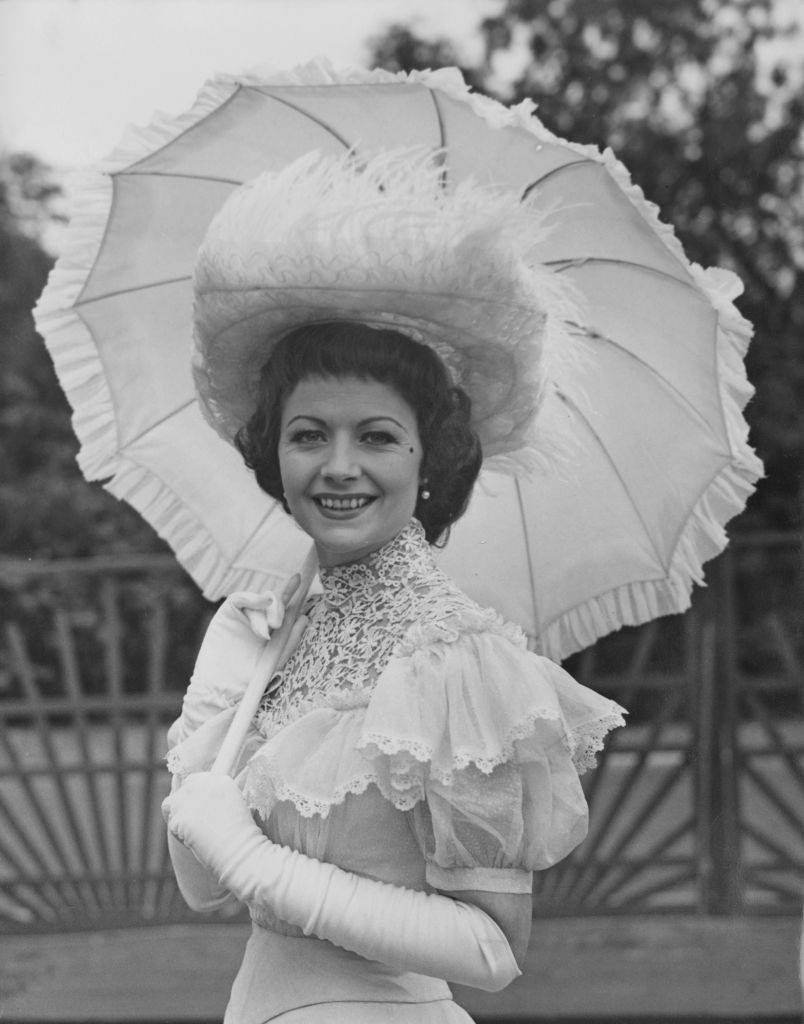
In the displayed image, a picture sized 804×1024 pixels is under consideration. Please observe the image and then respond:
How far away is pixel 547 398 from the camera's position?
7.01 ft

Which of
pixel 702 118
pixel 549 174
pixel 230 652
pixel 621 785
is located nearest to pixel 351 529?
Result: pixel 230 652

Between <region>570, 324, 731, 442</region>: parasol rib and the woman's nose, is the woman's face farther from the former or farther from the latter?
<region>570, 324, 731, 442</region>: parasol rib

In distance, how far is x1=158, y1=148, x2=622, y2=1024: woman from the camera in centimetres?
165

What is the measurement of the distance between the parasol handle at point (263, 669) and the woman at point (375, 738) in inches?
0.8

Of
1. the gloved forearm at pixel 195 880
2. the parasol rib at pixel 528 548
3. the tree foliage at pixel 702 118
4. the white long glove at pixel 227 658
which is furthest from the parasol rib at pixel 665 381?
the tree foliage at pixel 702 118

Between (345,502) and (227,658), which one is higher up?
(345,502)

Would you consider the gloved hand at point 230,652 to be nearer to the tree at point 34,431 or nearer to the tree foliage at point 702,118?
the tree foliage at point 702,118

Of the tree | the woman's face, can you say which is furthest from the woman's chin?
the tree

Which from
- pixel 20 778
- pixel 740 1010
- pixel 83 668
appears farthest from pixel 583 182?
pixel 83 668

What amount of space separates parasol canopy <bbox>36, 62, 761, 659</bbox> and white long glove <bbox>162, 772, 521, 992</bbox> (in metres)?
0.65

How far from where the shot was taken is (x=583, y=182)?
1943mm

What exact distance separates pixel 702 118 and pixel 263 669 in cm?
626

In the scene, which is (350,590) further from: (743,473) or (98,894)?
(98,894)

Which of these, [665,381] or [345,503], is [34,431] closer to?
[665,381]
